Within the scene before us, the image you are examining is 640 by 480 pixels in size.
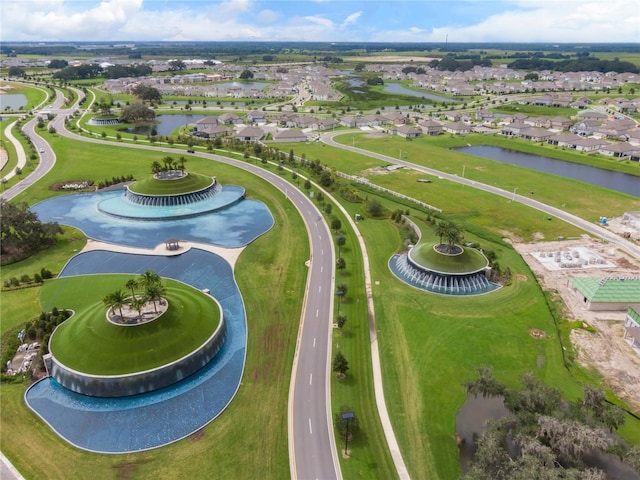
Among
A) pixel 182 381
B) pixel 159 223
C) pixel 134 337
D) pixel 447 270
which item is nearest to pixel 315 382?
pixel 182 381

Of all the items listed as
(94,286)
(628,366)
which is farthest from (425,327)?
(94,286)

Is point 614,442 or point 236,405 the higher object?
point 614,442

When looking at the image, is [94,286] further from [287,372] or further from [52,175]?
[52,175]

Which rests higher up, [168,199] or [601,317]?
[168,199]

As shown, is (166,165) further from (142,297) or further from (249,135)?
(249,135)

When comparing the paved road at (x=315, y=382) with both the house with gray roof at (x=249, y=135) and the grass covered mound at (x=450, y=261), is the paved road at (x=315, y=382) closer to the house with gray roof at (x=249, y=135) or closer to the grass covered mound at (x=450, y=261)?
the grass covered mound at (x=450, y=261)

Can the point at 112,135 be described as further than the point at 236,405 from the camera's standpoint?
Yes

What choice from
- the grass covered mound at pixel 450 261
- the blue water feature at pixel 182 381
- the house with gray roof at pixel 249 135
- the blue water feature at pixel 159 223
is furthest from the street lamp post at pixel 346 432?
the house with gray roof at pixel 249 135

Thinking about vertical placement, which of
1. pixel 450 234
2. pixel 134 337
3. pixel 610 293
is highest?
pixel 450 234
